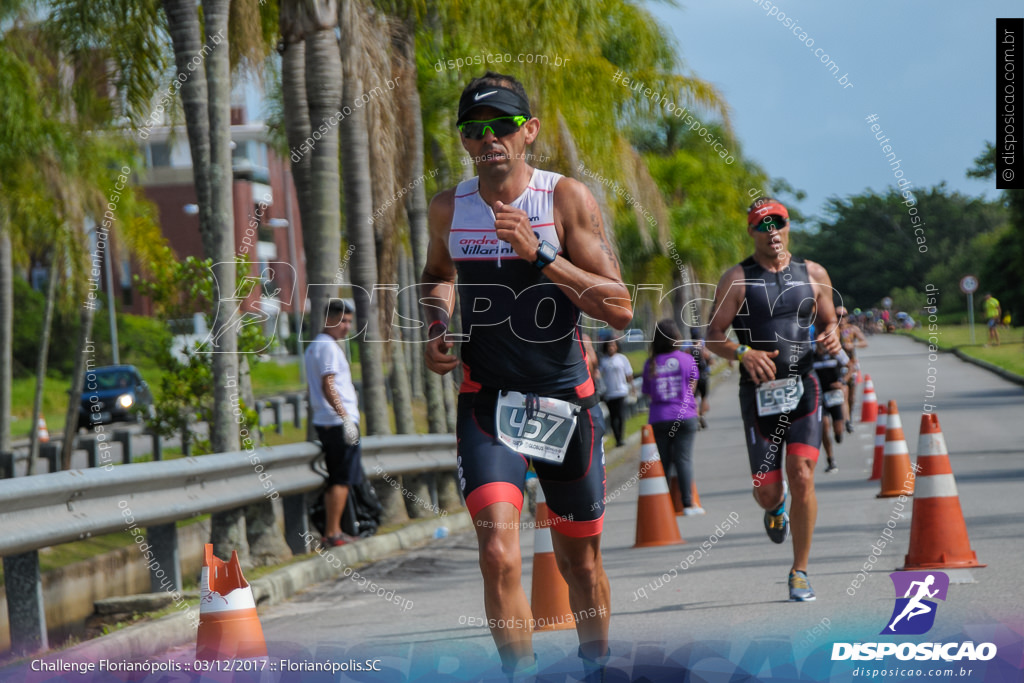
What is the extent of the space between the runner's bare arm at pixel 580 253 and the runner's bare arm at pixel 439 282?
43 cm

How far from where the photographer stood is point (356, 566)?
32.9 ft

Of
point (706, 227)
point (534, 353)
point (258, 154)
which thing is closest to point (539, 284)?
point (534, 353)

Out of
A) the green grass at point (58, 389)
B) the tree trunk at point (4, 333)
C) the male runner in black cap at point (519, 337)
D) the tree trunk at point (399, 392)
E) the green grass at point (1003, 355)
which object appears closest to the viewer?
the male runner in black cap at point (519, 337)

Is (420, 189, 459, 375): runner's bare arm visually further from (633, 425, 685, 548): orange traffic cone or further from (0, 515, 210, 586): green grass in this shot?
(0, 515, 210, 586): green grass

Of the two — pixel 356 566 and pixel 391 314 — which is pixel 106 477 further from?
pixel 391 314

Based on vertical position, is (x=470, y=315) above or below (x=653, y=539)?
above

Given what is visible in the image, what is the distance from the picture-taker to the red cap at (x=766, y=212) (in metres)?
7.17

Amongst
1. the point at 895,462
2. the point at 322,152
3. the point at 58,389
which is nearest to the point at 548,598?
the point at 895,462

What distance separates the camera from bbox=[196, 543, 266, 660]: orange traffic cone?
4793mm

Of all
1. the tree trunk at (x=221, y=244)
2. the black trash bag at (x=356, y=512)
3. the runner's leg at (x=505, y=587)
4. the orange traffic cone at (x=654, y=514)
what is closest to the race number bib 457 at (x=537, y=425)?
the runner's leg at (x=505, y=587)

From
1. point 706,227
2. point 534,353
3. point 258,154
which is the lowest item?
point 534,353

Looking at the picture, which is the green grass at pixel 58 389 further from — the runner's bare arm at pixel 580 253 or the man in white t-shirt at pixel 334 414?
the runner's bare arm at pixel 580 253

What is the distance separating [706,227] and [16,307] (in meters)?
26.5

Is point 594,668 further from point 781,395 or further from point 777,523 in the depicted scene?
point 777,523
